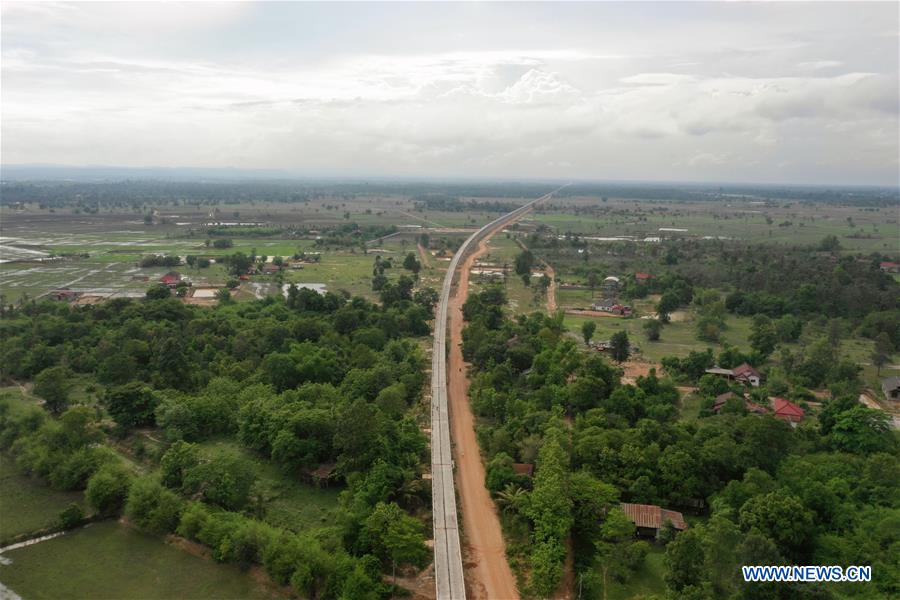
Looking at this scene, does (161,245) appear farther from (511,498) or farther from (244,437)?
(511,498)

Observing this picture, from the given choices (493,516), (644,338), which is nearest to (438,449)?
(493,516)

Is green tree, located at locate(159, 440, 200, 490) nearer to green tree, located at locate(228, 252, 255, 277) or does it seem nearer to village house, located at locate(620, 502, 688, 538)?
village house, located at locate(620, 502, 688, 538)

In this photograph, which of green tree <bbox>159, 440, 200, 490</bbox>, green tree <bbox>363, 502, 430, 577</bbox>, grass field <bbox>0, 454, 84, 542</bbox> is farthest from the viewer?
green tree <bbox>159, 440, 200, 490</bbox>

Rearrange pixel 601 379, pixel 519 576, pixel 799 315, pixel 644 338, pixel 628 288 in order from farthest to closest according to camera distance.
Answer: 1. pixel 628 288
2. pixel 799 315
3. pixel 644 338
4. pixel 601 379
5. pixel 519 576

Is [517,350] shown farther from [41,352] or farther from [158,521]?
[41,352]

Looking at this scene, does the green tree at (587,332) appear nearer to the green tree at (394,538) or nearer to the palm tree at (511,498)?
the palm tree at (511,498)

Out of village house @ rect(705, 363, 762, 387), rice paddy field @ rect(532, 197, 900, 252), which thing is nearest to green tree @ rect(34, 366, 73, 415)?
village house @ rect(705, 363, 762, 387)

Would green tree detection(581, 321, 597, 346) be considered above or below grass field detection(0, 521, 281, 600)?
above
